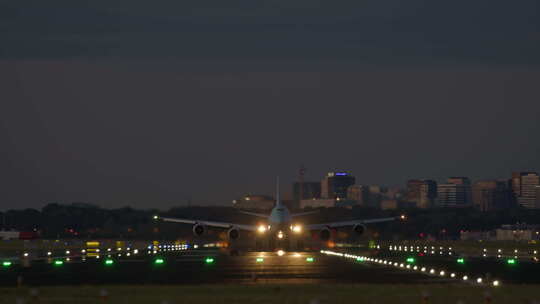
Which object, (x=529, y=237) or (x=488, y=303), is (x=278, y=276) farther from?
(x=529, y=237)

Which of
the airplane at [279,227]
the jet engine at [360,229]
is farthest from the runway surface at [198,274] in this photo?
the jet engine at [360,229]

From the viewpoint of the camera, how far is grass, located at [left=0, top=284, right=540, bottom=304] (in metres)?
34.2

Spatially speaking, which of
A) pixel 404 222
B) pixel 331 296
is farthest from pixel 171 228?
pixel 331 296

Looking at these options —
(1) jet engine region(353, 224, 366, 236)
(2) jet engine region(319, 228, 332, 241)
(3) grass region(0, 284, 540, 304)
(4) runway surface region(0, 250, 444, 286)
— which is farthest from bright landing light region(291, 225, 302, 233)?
(3) grass region(0, 284, 540, 304)

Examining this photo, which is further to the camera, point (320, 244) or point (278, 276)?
point (320, 244)

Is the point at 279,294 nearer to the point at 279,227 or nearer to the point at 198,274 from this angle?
the point at 198,274

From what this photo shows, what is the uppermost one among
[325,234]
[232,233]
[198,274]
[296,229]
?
[296,229]

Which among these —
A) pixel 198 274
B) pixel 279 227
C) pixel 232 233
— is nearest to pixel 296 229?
pixel 279 227

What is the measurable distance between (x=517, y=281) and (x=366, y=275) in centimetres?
793

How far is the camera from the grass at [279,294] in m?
34.2

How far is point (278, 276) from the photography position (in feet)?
159

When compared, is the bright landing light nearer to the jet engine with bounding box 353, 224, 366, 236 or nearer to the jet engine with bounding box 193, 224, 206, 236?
the jet engine with bounding box 353, 224, 366, 236

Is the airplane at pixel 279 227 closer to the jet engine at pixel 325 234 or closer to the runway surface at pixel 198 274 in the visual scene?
the jet engine at pixel 325 234

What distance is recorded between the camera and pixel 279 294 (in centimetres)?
3666
